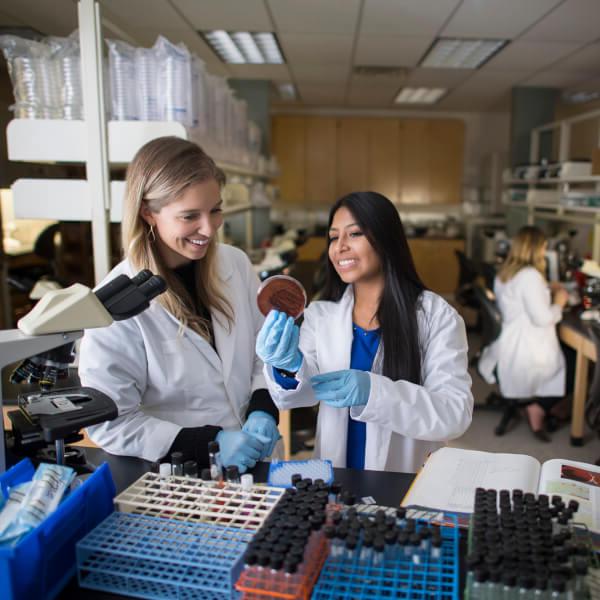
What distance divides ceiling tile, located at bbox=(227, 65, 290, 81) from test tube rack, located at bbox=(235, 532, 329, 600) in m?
5.43

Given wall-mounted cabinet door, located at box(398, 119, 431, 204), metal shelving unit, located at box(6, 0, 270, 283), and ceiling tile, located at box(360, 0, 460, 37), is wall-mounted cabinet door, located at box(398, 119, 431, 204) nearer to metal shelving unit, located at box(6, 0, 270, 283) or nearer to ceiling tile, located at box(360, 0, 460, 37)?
ceiling tile, located at box(360, 0, 460, 37)

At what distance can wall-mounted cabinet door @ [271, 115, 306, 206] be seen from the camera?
28.6 ft

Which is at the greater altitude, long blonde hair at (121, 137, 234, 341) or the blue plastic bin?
long blonde hair at (121, 137, 234, 341)

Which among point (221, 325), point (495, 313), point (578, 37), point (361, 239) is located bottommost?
point (495, 313)

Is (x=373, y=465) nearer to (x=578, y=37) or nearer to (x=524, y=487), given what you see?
(x=524, y=487)

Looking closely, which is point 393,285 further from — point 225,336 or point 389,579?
point 389,579

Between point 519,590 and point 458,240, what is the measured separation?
7.86 meters

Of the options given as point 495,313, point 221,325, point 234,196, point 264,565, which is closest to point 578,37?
point 495,313

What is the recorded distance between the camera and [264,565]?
84 cm

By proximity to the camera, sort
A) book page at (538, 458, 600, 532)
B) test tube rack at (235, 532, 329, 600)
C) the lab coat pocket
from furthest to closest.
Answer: the lab coat pocket
book page at (538, 458, 600, 532)
test tube rack at (235, 532, 329, 600)

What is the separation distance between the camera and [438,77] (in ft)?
19.6

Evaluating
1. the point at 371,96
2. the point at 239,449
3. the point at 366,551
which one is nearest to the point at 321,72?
the point at 371,96

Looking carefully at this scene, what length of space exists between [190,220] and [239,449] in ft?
1.94

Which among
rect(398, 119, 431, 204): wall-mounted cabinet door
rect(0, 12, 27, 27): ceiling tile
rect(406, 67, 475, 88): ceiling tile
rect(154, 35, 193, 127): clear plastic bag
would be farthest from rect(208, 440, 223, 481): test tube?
rect(398, 119, 431, 204): wall-mounted cabinet door
